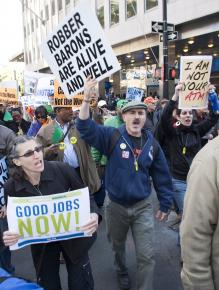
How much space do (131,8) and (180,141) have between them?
71.1ft

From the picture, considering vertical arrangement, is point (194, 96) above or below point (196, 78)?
below

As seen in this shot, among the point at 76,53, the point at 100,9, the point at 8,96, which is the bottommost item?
Answer: the point at 8,96

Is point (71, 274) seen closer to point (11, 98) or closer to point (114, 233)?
point (114, 233)

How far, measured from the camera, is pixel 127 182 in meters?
3.47

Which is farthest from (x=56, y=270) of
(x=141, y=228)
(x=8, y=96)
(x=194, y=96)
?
(x=8, y=96)

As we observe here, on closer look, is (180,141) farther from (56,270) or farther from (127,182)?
(56,270)

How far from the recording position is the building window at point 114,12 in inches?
1032

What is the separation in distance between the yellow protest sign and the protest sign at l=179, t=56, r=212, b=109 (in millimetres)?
7278

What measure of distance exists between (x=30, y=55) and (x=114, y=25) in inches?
1096

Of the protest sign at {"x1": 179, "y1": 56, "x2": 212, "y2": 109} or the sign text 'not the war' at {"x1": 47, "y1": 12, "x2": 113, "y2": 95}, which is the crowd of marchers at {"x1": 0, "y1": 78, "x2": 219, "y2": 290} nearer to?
the protest sign at {"x1": 179, "y1": 56, "x2": 212, "y2": 109}

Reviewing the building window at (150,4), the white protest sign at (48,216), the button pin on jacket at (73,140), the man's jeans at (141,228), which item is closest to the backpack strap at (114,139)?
the man's jeans at (141,228)

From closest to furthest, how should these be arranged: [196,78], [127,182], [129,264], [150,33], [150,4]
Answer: [127,182], [129,264], [196,78], [150,4], [150,33]

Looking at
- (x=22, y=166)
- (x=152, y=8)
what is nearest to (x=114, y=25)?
(x=152, y=8)

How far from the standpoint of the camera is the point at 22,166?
287cm
